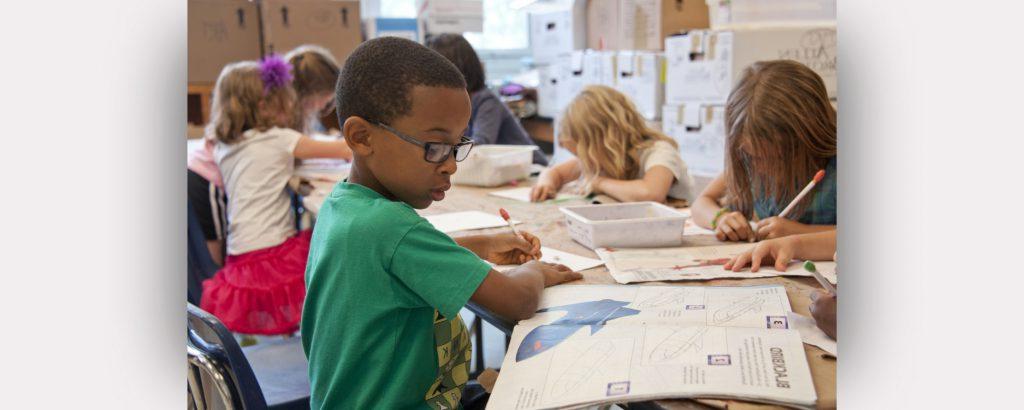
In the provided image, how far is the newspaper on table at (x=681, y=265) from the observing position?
4.01 feet

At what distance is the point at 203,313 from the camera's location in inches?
41.2

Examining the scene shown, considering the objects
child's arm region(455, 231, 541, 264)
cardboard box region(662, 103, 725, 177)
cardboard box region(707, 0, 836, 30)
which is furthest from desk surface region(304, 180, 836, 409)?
cardboard box region(707, 0, 836, 30)

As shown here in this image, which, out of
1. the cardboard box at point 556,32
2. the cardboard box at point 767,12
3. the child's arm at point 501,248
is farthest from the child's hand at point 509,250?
the cardboard box at point 556,32

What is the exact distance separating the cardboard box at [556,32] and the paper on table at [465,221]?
248 cm

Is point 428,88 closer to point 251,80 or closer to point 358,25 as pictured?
point 251,80

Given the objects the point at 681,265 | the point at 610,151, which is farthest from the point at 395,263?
the point at 610,151

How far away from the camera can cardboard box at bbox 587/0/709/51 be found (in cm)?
356

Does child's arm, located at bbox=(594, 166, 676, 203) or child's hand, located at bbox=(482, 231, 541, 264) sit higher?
child's arm, located at bbox=(594, 166, 676, 203)

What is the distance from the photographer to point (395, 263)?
0.95 meters

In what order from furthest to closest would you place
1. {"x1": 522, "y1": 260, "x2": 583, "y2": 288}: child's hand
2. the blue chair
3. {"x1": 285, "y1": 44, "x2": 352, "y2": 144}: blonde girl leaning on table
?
1. {"x1": 285, "y1": 44, "x2": 352, "y2": 144}: blonde girl leaning on table
2. {"x1": 522, "y1": 260, "x2": 583, "y2": 288}: child's hand
3. the blue chair

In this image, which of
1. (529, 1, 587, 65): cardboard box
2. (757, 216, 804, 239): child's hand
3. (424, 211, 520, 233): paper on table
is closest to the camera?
(757, 216, 804, 239): child's hand

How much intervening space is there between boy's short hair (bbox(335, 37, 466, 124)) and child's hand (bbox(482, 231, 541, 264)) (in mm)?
338

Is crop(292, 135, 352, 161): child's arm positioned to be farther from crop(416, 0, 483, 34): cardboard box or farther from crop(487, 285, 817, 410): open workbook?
crop(487, 285, 817, 410): open workbook
